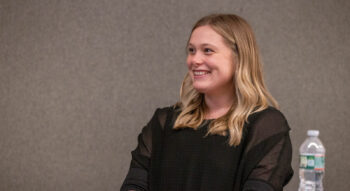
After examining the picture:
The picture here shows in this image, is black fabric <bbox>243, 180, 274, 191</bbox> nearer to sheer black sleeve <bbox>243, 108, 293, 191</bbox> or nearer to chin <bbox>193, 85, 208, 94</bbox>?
sheer black sleeve <bbox>243, 108, 293, 191</bbox>

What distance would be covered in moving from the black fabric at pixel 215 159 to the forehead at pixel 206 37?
0.36 m

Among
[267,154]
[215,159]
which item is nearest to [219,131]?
[215,159]

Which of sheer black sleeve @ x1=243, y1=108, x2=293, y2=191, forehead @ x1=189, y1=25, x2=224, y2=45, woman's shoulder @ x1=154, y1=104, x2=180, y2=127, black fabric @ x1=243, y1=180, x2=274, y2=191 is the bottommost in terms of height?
black fabric @ x1=243, y1=180, x2=274, y2=191

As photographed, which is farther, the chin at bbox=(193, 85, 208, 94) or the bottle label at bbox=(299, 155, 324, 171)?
the chin at bbox=(193, 85, 208, 94)

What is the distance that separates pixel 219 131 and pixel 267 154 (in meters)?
0.23

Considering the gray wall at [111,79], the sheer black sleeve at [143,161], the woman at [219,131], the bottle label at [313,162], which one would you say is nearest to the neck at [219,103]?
the woman at [219,131]

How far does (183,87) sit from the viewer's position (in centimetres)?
206

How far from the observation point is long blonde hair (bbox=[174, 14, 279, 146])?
5.77ft

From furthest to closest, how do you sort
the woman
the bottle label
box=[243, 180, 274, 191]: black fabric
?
the woman
box=[243, 180, 274, 191]: black fabric
the bottle label

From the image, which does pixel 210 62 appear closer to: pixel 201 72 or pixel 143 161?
pixel 201 72

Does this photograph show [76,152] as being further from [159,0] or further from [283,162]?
[283,162]

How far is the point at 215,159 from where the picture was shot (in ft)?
5.63

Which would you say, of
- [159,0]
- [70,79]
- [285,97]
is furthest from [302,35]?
[70,79]

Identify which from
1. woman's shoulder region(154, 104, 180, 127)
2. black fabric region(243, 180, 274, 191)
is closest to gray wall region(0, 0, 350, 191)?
woman's shoulder region(154, 104, 180, 127)
